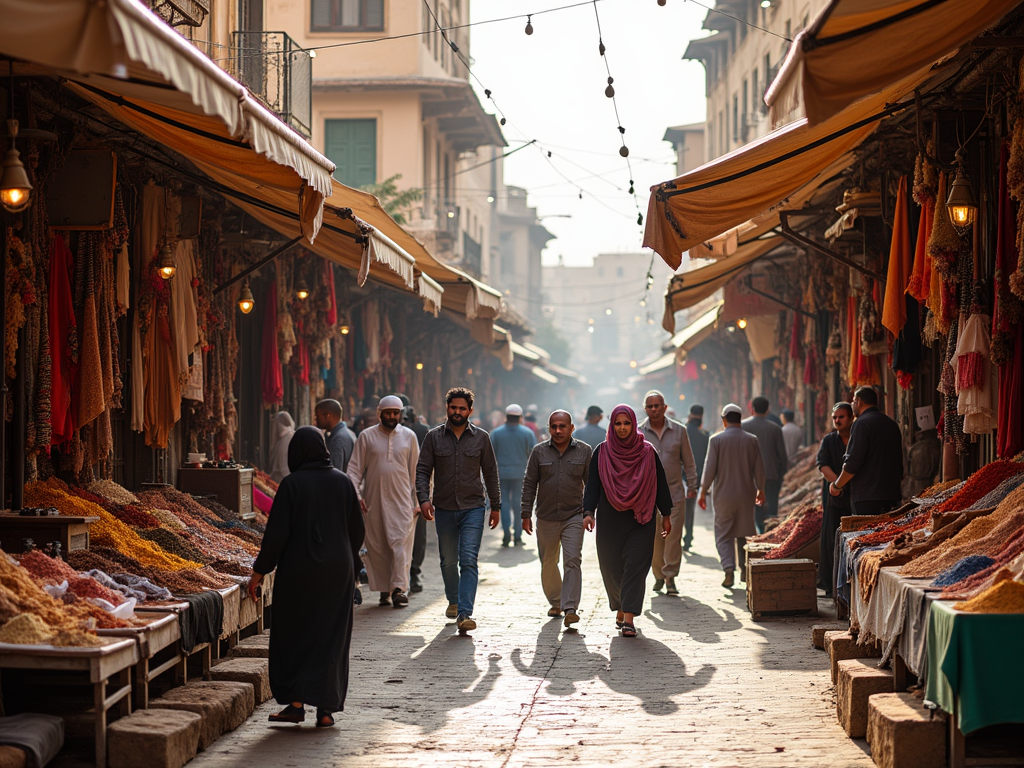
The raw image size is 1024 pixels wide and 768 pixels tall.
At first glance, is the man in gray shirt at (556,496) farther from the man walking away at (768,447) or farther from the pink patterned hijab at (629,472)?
the man walking away at (768,447)

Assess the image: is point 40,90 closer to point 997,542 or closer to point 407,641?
point 407,641

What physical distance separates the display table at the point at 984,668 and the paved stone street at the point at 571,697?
902 millimetres

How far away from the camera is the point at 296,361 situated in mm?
15734

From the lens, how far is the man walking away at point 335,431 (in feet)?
40.5

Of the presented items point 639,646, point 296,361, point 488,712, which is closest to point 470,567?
point 639,646

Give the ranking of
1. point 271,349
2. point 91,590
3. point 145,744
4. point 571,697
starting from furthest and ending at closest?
1. point 271,349
2. point 571,697
3. point 91,590
4. point 145,744

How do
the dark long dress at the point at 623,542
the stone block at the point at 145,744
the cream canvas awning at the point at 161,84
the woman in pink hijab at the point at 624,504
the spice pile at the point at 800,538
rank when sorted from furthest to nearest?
the spice pile at the point at 800,538 → the woman in pink hijab at the point at 624,504 → the dark long dress at the point at 623,542 → the stone block at the point at 145,744 → the cream canvas awning at the point at 161,84

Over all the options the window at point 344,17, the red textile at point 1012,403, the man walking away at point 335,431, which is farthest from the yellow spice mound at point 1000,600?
the window at point 344,17

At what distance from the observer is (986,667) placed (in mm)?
5109

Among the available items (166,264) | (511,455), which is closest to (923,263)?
(166,264)

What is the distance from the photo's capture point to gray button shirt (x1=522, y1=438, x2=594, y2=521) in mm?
10414

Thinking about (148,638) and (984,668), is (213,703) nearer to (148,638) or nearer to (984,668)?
(148,638)

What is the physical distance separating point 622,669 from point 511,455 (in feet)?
30.9

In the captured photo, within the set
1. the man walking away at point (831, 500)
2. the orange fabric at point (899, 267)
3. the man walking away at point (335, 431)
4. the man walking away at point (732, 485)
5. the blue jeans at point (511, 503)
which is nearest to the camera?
the orange fabric at point (899, 267)
